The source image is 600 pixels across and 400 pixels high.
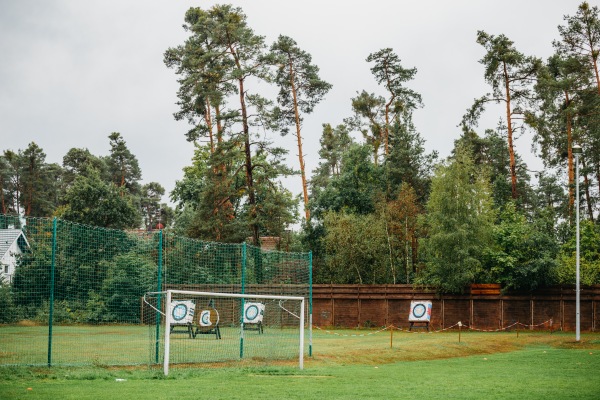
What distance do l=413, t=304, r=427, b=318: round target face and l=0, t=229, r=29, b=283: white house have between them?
2222 centimetres

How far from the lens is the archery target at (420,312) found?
34.3 metres

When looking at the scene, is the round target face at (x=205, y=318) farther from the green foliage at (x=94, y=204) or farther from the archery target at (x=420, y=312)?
the green foliage at (x=94, y=204)

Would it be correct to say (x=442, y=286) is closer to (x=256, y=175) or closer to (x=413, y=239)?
(x=413, y=239)

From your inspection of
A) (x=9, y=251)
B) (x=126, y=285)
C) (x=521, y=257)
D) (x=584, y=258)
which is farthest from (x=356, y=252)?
(x=9, y=251)

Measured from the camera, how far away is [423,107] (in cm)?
5400

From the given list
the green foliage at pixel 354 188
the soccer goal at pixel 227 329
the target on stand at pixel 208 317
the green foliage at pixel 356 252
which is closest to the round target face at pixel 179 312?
the soccer goal at pixel 227 329

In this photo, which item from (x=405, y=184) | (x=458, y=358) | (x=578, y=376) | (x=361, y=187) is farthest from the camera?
(x=361, y=187)

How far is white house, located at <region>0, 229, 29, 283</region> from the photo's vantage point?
1497cm

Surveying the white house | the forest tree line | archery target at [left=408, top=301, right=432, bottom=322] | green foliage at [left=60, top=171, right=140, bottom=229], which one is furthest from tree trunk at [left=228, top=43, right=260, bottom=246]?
the white house

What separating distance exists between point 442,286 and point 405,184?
9.85 metres

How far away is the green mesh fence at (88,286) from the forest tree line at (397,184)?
15380mm

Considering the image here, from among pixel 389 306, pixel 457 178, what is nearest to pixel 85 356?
pixel 389 306

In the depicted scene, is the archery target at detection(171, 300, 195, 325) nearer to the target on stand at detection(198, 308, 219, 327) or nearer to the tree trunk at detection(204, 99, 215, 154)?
the target on stand at detection(198, 308, 219, 327)

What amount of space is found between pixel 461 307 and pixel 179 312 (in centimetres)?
1847
